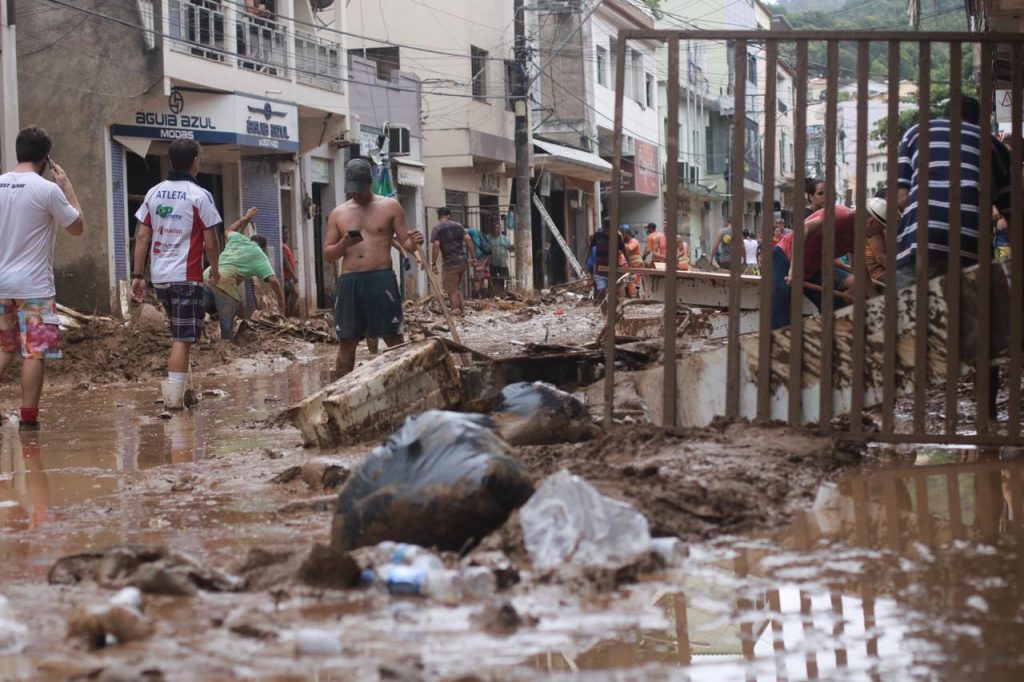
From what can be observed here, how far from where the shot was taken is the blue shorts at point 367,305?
28.6 ft

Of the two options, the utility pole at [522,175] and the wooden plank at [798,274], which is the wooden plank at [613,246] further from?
the utility pole at [522,175]

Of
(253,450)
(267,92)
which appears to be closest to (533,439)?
(253,450)

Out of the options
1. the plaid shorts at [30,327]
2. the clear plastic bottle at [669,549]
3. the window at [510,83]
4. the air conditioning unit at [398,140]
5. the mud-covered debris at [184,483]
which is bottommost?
the mud-covered debris at [184,483]

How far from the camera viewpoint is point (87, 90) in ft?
62.9

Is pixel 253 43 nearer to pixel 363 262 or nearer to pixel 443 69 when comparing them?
pixel 443 69

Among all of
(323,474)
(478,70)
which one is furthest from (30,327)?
(478,70)

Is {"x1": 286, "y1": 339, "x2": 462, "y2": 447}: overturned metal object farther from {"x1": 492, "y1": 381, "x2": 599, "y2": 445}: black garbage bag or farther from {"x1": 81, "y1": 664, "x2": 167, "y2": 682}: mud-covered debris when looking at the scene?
{"x1": 81, "y1": 664, "x2": 167, "y2": 682}: mud-covered debris

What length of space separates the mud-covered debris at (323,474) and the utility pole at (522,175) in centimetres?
2427

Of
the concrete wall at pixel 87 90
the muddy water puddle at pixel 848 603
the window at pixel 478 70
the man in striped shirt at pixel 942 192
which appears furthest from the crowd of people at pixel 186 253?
the window at pixel 478 70

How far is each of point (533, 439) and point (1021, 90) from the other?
2510mm

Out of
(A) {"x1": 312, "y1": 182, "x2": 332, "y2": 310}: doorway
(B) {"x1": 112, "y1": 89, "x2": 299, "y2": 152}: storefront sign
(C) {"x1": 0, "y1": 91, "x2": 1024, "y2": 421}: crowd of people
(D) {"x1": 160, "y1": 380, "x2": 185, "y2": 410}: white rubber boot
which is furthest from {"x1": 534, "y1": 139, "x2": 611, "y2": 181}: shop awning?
(D) {"x1": 160, "y1": 380, "x2": 185, "y2": 410}: white rubber boot

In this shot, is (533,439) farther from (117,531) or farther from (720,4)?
(720,4)

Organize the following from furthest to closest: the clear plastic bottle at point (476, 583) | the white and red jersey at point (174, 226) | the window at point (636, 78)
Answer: the window at point (636, 78) < the white and red jersey at point (174, 226) < the clear plastic bottle at point (476, 583)

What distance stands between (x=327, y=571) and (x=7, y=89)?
49.3 feet
